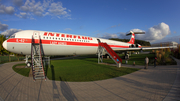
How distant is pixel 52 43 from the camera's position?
14391 millimetres

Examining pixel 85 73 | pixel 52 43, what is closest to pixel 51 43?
pixel 52 43

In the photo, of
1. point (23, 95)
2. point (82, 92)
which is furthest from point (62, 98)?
point (23, 95)

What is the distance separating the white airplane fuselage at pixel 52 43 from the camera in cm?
1277

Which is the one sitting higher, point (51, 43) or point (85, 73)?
point (51, 43)

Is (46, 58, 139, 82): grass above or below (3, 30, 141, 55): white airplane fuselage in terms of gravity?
below

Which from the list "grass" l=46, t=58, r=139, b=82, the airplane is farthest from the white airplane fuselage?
"grass" l=46, t=58, r=139, b=82

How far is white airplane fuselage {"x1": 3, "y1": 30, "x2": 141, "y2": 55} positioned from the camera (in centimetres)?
1277

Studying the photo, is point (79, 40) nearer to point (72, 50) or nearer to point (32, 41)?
point (72, 50)

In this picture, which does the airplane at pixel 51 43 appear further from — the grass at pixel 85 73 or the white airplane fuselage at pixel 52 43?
the grass at pixel 85 73

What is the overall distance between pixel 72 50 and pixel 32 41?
611 cm

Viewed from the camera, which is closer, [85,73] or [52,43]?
[85,73]

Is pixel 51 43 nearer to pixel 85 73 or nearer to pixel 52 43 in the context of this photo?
pixel 52 43

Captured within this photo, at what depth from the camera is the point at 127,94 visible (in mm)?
5441

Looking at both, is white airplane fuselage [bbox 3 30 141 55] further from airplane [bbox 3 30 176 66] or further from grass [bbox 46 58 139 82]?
grass [bbox 46 58 139 82]
